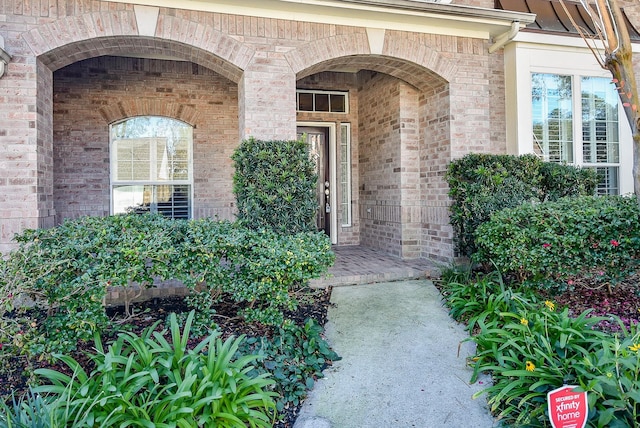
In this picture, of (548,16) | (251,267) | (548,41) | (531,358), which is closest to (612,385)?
(531,358)

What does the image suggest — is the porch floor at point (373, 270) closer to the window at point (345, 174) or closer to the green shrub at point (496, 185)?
the green shrub at point (496, 185)

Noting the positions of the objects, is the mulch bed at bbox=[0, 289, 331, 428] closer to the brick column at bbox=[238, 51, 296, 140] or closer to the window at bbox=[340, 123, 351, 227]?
the brick column at bbox=[238, 51, 296, 140]

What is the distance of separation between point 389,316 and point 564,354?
1.88 meters

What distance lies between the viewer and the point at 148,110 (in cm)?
755

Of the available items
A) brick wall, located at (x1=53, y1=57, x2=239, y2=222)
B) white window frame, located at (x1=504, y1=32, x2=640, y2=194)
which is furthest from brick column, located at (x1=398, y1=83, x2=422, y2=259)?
brick wall, located at (x1=53, y1=57, x2=239, y2=222)

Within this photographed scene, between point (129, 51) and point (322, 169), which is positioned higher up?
point (129, 51)

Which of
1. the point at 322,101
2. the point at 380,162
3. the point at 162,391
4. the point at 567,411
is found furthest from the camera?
the point at 322,101

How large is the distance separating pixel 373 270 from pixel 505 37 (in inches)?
155

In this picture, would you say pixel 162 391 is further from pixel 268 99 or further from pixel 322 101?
pixel 322 101

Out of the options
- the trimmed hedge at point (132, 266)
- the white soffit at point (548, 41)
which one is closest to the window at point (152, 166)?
the trimmed hedge at point (132, 266)

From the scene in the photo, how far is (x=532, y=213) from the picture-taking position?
4.61 meters

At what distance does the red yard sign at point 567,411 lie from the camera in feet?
7.41

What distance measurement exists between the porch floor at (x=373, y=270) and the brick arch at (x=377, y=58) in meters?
2.68

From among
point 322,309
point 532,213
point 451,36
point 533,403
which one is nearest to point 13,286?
point 322,309
